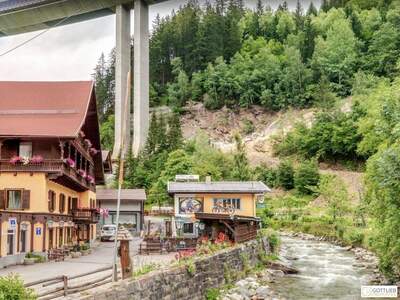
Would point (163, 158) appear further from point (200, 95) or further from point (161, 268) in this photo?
point (161, 268)

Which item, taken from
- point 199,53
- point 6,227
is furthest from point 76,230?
point 199,53

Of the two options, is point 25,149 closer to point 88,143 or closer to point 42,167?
point 42,167

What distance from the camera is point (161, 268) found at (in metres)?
18.0

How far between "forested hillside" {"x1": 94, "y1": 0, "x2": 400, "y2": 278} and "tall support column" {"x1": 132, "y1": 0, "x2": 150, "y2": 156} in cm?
192

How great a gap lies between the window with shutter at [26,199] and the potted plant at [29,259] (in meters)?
2.64

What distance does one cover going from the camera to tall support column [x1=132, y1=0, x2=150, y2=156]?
78.9 metres

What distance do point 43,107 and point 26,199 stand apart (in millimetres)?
5861

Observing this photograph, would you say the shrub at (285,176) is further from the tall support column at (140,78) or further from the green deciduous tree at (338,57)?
the green deciduous tree at (338,57)

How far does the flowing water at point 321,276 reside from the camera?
80.4 ft

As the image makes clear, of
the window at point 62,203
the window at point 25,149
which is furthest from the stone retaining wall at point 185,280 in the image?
the window at point 25,149

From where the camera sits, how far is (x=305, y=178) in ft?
237

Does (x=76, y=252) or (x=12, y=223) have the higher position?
(x=12, y=223)

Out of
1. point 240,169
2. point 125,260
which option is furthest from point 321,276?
point 240,169

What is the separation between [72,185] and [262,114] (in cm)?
7050
